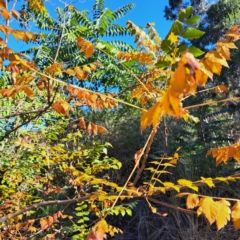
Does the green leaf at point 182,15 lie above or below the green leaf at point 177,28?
above

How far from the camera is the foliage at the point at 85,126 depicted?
923 mm

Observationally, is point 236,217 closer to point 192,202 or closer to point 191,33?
point 192,202

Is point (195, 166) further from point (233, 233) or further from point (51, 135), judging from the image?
point (51, 135)

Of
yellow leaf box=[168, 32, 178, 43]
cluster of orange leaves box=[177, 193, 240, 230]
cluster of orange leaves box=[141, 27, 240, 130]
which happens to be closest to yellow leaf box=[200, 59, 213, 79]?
cluster of orange leaves box=[141, 27, 240, 130]

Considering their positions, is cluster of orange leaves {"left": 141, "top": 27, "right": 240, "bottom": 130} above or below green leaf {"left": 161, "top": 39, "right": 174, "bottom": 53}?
below

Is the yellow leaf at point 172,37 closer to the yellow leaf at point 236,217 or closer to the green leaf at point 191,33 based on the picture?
the green leaf at point 191,33

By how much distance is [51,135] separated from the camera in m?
3.27

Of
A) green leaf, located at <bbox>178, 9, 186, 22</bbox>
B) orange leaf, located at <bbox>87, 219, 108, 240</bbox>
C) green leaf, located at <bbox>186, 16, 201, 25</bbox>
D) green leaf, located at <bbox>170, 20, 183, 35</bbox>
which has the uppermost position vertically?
green leaf, located at <bbox>178, 9, 186, 22</bbox>

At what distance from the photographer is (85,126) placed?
1.83 m

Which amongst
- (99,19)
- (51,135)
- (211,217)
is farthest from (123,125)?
(211,217)

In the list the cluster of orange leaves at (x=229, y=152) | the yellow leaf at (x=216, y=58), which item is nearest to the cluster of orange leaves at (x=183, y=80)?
the yellow leaf at (x=216, y=58)

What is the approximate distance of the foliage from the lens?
0.92 m

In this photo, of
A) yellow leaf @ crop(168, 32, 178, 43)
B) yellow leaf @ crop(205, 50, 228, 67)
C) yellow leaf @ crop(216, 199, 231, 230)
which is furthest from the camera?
yellow leaf @ crop(168, 32, 178, 43)

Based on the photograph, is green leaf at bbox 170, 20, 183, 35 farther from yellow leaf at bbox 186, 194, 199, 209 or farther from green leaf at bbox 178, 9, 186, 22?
yellow leaf at bbox 186, 194, 199, 209
